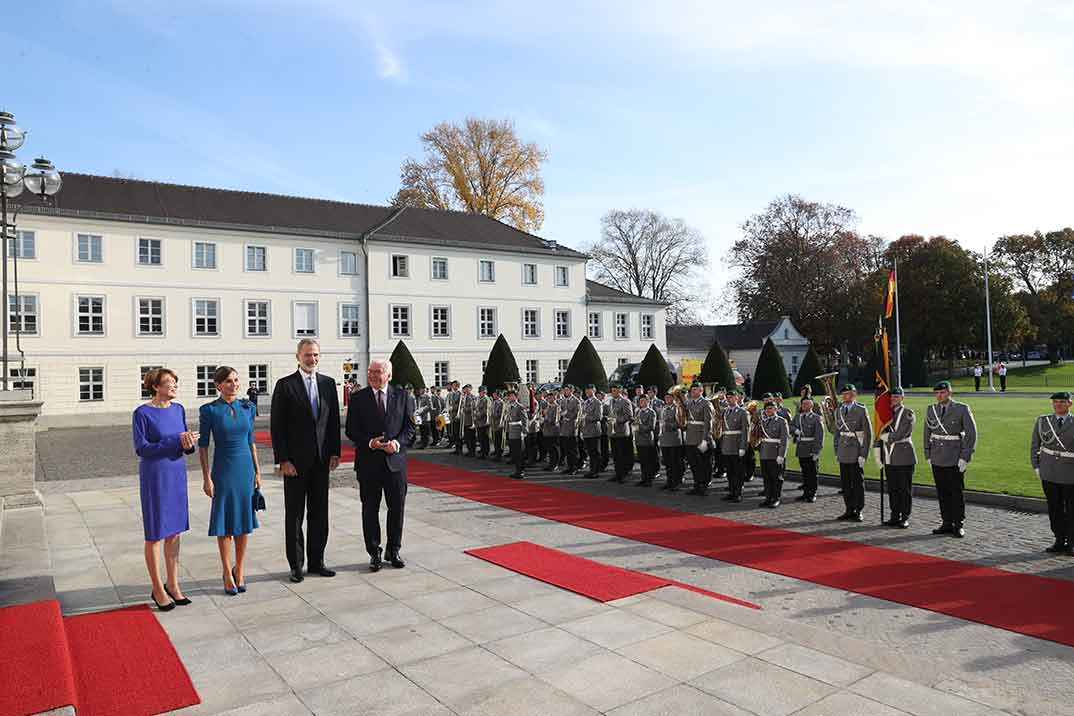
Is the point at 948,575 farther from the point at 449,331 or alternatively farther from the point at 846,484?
the point at 449,331

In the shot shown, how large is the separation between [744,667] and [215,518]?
4511 millimetres

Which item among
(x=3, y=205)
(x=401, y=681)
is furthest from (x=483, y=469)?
(x=401, y=681)

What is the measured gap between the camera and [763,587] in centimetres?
732

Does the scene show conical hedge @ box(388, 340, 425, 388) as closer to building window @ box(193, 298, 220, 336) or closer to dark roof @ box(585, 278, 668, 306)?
building window @ box(193, 298, 220, 336)

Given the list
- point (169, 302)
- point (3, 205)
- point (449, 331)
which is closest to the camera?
point (3, 205)

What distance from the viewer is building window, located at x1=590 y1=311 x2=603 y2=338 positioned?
51.0 m

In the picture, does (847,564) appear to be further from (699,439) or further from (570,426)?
(570,426)

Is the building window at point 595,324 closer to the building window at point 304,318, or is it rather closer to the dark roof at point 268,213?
the dark roof at point 268,213

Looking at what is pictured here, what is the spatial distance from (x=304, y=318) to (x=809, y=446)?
107 feet

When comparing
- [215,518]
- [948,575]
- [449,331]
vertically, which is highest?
[449,331]

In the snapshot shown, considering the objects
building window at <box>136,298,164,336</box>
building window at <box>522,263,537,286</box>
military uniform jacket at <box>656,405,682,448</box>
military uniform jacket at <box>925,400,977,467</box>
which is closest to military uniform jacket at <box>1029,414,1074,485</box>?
military uniform jacket at <box>925,400,977,467</box>

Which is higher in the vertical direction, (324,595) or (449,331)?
(449,331)

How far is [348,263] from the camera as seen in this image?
136ft

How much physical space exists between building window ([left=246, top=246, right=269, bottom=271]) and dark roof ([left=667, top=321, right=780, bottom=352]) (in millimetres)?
39450
